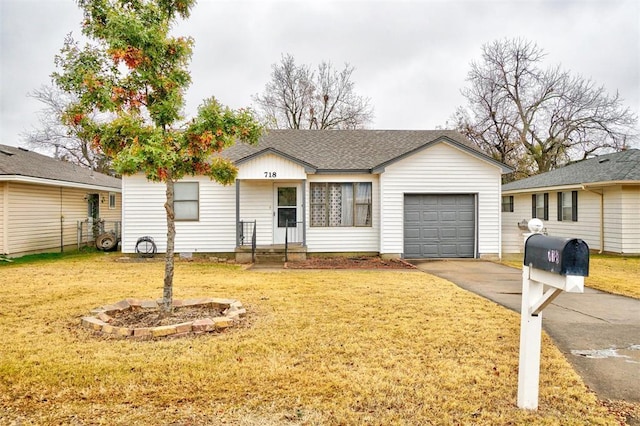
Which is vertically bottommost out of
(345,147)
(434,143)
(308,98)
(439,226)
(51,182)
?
(439,226)

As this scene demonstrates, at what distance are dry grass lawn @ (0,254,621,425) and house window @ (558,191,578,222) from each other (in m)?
12.5

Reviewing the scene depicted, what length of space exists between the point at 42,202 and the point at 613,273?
19.0 m

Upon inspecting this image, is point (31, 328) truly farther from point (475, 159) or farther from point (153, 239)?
point (475, 159)

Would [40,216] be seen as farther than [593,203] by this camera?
No

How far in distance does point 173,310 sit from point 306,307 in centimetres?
203

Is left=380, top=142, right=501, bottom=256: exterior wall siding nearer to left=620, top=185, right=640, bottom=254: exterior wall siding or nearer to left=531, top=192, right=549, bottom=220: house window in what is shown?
left=620, top=185, right=640, bottom=254: exterior wall siding

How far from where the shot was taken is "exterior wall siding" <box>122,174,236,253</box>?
533 inches

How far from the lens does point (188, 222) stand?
1365cm

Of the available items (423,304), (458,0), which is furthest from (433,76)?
(423,304)

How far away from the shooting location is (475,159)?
44.2 ft

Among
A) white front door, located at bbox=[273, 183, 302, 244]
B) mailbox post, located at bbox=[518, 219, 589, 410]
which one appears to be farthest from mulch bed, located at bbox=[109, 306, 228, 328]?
white front door, located at bbox=[273, 183, 302, 244]

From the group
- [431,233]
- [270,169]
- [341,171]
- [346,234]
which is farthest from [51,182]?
[431,233]

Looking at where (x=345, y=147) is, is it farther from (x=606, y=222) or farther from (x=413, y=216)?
(x=606, y=222)

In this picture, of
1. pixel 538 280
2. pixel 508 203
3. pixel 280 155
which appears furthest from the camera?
pixel 508 203
